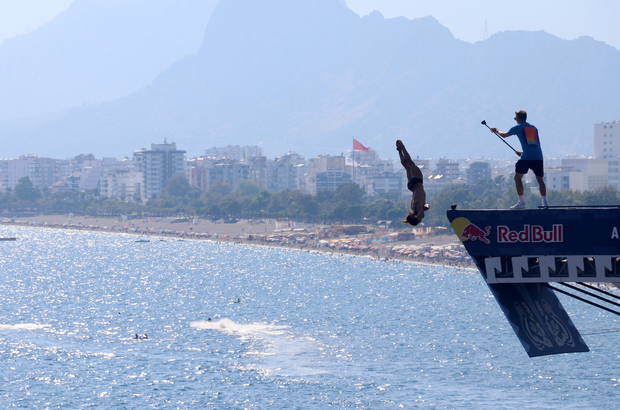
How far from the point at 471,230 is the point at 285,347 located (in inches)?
1995

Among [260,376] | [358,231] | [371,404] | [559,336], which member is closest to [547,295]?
[559,336]

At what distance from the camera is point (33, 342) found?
239 ft

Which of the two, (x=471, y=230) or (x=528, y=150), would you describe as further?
(x=471, y=230)

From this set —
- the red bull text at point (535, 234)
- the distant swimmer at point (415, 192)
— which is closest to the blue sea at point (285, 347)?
the red bull text at point (535, 234)

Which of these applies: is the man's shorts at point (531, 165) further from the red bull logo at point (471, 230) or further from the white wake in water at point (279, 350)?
the white wake in water at point (279, 350)

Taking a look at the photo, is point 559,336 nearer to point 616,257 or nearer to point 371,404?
point 616,257

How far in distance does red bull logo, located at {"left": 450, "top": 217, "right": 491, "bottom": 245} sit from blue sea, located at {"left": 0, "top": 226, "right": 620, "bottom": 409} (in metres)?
7.65

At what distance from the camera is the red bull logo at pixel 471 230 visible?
20938 mm

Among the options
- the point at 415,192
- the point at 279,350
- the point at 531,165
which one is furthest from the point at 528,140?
the point at 279,350

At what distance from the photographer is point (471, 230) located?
21.0 m

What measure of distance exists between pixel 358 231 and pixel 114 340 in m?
122

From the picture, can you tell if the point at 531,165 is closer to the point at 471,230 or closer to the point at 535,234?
the point at 535,234

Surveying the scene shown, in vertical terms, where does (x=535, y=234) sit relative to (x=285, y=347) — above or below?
above

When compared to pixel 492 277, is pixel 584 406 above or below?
below
